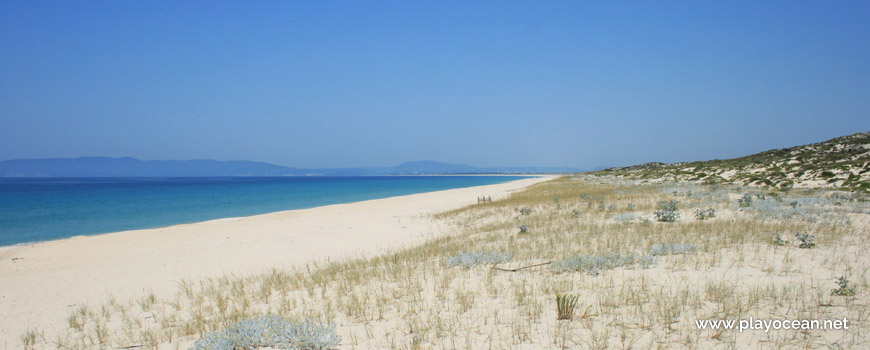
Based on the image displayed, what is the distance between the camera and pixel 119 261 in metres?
14.0

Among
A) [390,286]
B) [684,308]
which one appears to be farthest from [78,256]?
[684,308]

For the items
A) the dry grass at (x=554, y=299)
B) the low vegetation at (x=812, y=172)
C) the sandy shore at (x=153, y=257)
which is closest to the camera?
the dry grass at (x=554, y=299)

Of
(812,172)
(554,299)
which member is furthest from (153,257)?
(812,172)

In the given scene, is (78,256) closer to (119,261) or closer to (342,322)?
(119,261)

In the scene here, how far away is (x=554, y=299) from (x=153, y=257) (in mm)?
15149

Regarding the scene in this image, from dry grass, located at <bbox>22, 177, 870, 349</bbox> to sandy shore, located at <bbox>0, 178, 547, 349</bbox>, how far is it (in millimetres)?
1868

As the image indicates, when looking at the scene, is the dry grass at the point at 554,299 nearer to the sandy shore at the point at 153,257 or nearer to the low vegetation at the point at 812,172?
the sandy shore at the point at 153,257

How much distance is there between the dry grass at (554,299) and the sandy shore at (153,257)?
6.13ft

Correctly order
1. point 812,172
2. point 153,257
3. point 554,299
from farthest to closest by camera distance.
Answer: point 812,172 → point 153,257 → point 554,299

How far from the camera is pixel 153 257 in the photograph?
14.4 m

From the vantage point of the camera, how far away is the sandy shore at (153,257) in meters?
9.27

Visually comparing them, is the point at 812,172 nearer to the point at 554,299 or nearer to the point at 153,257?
the point at 554,299

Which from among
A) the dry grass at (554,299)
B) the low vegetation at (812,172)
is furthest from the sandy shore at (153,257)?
the low vegetation at (812,172)

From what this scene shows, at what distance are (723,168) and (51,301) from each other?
4552 cm
